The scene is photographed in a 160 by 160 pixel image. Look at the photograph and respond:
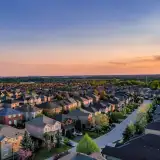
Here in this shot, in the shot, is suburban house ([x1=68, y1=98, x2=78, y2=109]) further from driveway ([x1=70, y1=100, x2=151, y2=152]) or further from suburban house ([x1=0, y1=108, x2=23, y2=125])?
driveway ([x1=70, y1=100, x2=151, y2=152])

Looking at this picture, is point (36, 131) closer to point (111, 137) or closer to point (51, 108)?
point (111, 137)

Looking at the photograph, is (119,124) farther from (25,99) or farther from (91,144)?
(25,99)

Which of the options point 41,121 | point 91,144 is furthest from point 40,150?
point 91,144

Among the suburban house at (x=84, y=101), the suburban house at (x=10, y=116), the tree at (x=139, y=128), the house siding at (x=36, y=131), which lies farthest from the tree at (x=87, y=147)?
the suburban house at (x=84, y=101)

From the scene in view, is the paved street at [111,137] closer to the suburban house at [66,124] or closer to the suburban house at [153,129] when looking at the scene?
the suburban house at [66,124]

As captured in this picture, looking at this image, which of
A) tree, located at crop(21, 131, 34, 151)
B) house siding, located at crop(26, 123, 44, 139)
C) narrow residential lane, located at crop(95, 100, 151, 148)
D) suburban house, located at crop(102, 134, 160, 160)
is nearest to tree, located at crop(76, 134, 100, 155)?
suburban house, located at crop(102, 134, 160, 160)

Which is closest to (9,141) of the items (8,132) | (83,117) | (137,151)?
(8,132)
